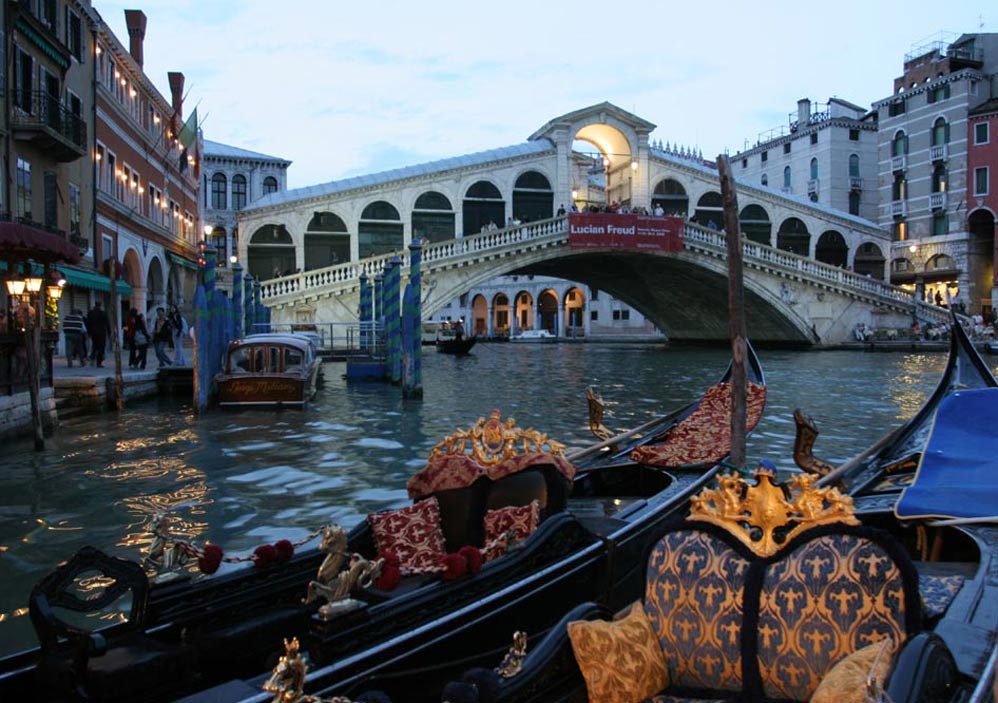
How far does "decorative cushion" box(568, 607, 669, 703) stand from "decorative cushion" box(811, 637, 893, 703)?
36 cm

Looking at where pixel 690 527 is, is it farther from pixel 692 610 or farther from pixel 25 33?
pixel 25 33

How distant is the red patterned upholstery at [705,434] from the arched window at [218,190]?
3134 centimetres

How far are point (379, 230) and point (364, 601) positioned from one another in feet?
74.3

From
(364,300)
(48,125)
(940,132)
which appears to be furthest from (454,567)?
(940,132)

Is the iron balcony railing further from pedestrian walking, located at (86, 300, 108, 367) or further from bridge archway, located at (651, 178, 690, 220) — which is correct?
bridge archway, located at (651, 178, 690, 220)

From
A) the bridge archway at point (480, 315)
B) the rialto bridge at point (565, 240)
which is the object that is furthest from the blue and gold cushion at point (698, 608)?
the bridge archway at point (480, 315)

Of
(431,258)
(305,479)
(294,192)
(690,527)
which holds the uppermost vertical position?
(294,192)

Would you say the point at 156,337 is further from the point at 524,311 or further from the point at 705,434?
the point at 524,311

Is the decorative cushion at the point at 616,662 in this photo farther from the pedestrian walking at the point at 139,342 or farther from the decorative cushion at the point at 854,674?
the pedestrian walking at the point at 139,342

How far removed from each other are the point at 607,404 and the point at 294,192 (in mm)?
16291

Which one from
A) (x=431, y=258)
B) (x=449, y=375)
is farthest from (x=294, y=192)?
(x=449, y=375)

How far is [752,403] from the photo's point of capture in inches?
208

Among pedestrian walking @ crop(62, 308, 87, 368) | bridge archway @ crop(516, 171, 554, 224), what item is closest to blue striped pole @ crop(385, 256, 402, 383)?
pedestrian walking @ crop(62, 308, 87, 368)

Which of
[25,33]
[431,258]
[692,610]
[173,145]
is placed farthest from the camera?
[173,145]
